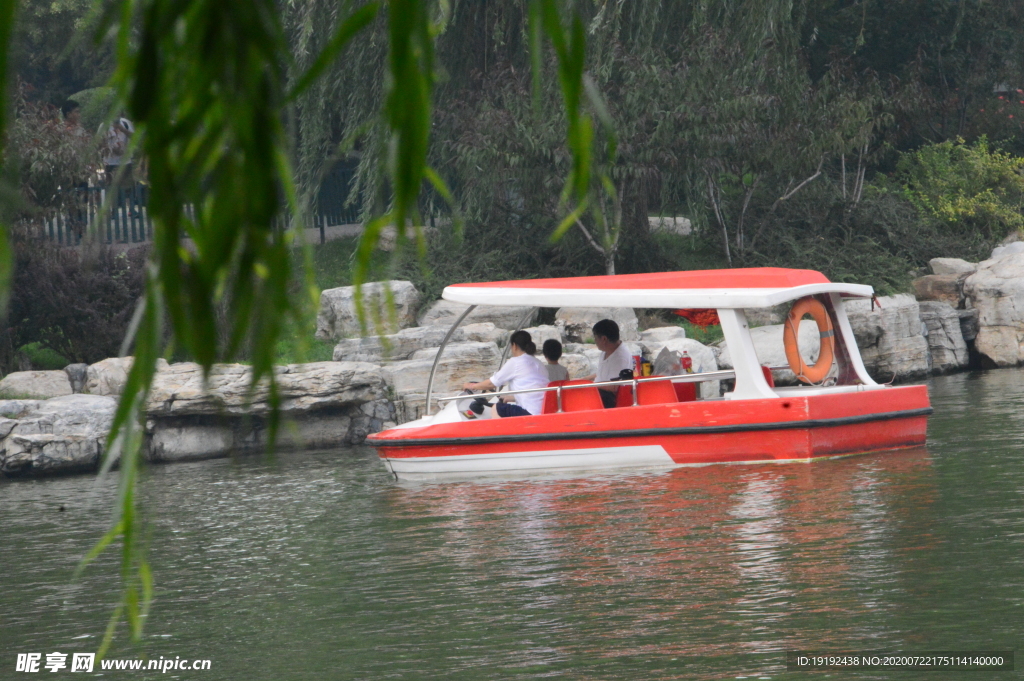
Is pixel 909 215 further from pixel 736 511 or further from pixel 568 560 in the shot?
pixel 568 560

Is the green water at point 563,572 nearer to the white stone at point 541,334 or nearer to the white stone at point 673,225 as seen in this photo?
the white stone at point 541,334

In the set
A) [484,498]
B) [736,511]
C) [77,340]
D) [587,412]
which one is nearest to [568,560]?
[736,511]

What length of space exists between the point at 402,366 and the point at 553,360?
172 inches

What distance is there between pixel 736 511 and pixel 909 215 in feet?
53.8

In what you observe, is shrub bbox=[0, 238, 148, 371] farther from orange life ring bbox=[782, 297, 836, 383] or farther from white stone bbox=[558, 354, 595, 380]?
orange life ring bbox=[782, 297, 836, 383]

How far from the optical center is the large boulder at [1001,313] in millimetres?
20453

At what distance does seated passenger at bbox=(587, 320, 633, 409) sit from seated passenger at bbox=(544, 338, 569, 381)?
0.45 metres

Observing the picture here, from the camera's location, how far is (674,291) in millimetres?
12344

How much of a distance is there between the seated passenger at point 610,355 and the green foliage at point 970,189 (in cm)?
1392

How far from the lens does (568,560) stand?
8125mm

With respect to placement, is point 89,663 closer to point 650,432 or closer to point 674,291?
point 650,432

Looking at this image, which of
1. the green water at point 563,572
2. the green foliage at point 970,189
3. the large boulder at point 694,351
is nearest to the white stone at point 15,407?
the green water at point 563,572

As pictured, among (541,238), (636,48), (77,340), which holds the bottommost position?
(77,340)

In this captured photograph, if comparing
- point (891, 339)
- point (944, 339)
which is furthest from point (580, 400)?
point (944, 339)
